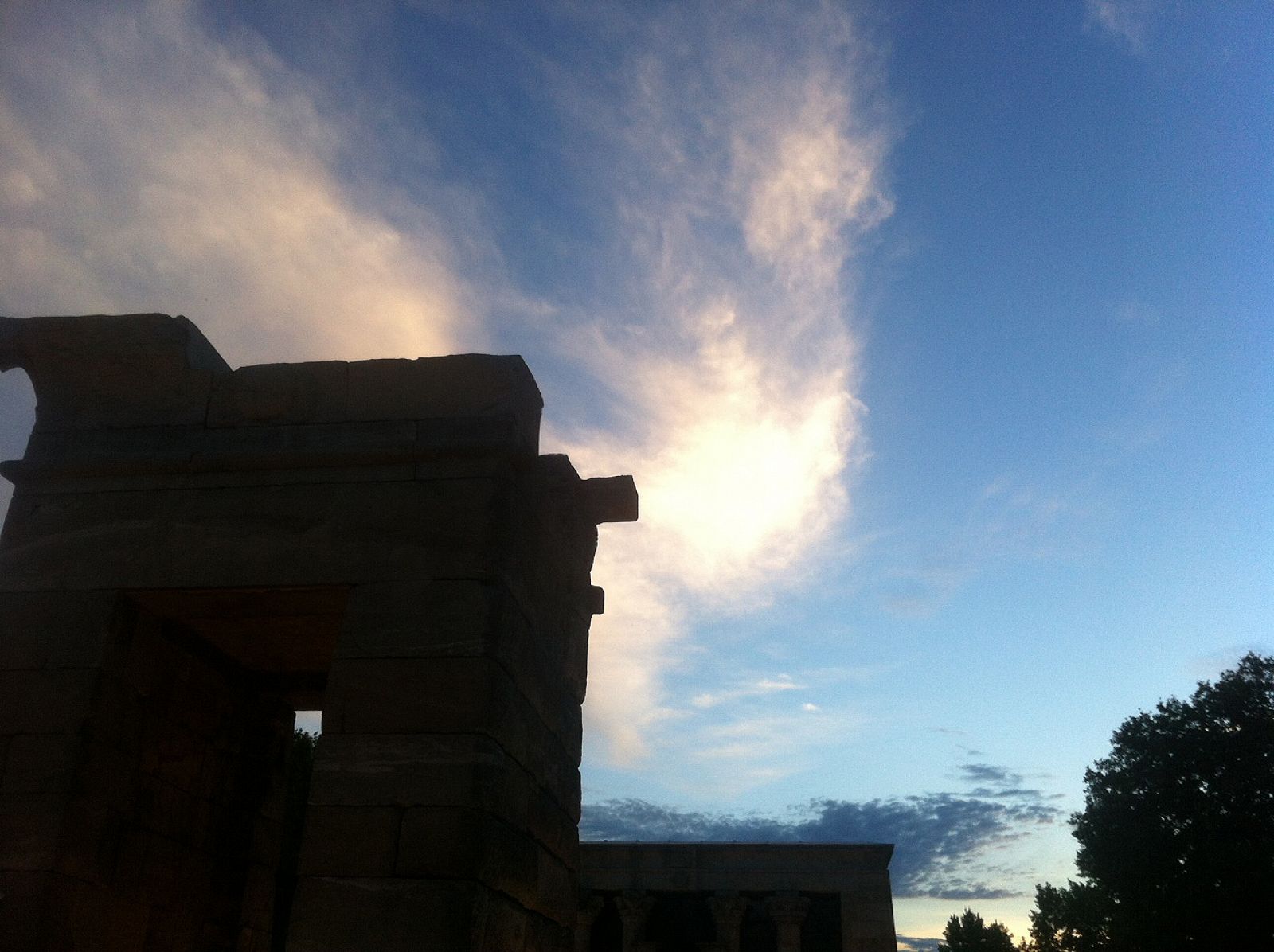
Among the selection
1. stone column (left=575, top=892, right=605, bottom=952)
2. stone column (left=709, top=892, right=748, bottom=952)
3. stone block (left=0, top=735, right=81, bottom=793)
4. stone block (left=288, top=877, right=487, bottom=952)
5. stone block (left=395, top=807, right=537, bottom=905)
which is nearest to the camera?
stone block (left=288, top=877, right=487, bottom=952)

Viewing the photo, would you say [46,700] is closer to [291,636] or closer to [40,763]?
[40,763]

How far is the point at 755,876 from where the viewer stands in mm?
27375

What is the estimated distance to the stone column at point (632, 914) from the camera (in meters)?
27.4

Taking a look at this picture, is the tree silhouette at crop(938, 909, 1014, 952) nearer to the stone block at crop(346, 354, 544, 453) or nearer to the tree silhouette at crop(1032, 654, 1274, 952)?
the tree silhouette at crop(1032, 654, 1274, 952)

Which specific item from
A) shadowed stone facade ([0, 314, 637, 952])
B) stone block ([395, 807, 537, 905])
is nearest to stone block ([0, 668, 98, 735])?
shadowed stone facade ([0, 314, 637, 952])

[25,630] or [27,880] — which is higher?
[25,630]

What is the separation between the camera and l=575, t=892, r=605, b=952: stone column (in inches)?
1096

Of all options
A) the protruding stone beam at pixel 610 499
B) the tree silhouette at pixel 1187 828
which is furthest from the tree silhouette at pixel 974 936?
the protruding stone beam at pixel 610 499

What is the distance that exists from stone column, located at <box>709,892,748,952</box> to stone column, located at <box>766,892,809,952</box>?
0.92 meters

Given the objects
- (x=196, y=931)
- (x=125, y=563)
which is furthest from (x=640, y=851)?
(x=125, y=563)

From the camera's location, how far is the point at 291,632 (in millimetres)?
6750

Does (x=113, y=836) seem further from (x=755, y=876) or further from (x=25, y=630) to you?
(x=755, y=876)

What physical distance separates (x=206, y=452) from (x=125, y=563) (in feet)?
2.70

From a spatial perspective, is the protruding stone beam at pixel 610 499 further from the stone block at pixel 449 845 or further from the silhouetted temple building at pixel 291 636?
the stone block at pixel 449 845
